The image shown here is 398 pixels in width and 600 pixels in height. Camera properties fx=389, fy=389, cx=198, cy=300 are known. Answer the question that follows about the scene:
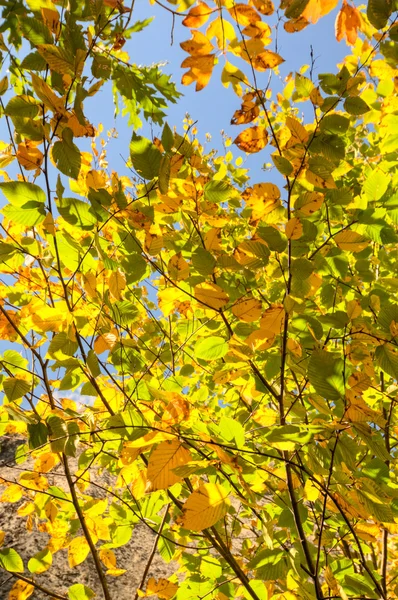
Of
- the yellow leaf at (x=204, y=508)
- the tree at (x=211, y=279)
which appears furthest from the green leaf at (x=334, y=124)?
the yellow leaf at (x=204, y=508)

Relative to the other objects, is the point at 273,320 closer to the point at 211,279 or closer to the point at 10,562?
the point at 211,279

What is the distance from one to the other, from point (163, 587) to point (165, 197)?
4.93ft

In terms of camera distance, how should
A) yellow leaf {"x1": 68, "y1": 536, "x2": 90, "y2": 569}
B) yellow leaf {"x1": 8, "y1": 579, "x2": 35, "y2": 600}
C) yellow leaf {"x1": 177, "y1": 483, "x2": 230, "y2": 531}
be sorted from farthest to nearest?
1. yellow leaf {"x1": 8, "y1": 579, "x2": 35, "y2": 600}
2. yellow leaf {"x1": 68, "y1": 536, "x2": 90, "y2": 569}
3. yellow leaf {"x1": 177, "y1": 483, "x2": 230, "y2": 531}

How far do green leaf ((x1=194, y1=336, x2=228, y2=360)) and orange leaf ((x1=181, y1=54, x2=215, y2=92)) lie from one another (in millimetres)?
708

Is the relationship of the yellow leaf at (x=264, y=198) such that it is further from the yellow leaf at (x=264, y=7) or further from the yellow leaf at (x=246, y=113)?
the yellow leaf at (x=264, y=7)

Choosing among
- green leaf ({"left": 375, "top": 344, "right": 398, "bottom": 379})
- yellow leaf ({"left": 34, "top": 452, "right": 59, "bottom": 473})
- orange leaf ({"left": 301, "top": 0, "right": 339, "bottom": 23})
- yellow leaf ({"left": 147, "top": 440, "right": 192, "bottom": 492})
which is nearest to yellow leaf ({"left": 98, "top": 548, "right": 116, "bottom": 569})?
yellow leaf ({"left": 34, "top": 452, "right": 59, "bottom": 473})

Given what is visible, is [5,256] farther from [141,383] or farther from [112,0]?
[112,0]

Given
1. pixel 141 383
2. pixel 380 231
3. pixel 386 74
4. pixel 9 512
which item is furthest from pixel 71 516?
pixel 9 512

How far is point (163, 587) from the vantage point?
5.08ft

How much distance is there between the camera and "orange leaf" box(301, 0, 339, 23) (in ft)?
3.12

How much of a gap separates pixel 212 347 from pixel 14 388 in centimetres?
53

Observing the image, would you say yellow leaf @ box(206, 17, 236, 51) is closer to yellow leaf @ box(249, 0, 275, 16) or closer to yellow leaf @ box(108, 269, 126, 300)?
yellow leaf @ box(249, 0, 275, 16)

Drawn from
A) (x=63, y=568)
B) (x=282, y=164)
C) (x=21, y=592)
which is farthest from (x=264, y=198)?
(x=63, y=568)

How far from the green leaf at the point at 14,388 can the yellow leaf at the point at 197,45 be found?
97 cm
